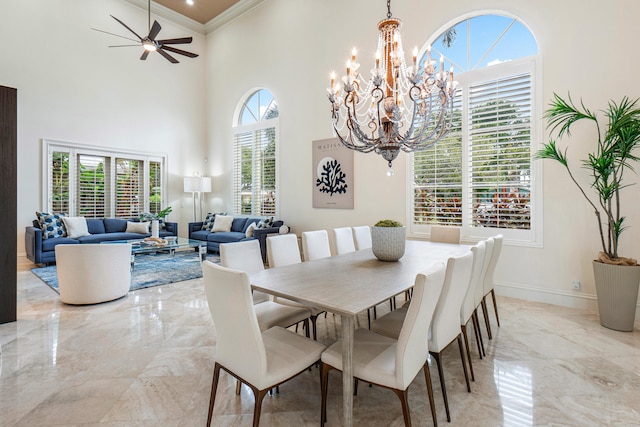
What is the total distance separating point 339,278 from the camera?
196cm

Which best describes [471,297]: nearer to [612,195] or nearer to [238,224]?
[612,195]

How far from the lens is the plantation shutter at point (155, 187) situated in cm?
745

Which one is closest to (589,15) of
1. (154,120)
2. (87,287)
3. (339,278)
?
(339,278)

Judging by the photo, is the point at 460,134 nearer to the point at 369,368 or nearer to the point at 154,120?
the point at 369,368

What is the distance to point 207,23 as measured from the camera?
7.96 m

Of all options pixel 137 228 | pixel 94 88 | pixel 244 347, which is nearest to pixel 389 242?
pixel 244 347

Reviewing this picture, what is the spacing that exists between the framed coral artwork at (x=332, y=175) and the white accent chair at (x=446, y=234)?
1822 millimetres

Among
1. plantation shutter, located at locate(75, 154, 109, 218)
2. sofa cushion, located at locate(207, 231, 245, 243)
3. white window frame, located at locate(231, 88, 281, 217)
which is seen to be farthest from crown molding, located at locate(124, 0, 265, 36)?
sofa cushion, located at locate(207, 231, 245, 243)

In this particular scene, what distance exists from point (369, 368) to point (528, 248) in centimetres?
319

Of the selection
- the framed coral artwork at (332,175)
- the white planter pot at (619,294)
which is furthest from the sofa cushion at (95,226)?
the white planter pot at (619,294)

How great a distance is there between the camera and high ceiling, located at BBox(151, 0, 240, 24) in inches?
277

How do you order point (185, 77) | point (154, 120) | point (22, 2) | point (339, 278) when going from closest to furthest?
1. point (339, 278)
2. point (22, 2)
3. point (154, 120)
4. point (185, 77)

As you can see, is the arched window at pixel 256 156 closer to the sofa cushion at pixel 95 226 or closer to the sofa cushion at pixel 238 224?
the sofa cushion at pixel 238 224

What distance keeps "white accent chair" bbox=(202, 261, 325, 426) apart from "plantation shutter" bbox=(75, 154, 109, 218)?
6657mm
